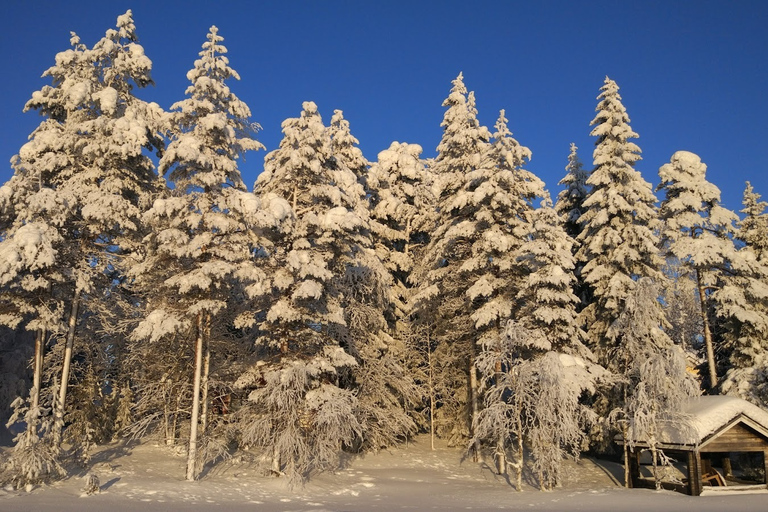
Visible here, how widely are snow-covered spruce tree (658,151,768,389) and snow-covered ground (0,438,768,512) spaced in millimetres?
9676

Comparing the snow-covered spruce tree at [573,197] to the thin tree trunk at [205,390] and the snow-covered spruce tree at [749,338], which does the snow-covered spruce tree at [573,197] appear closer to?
the snow-covered spruce tree at [749,338]

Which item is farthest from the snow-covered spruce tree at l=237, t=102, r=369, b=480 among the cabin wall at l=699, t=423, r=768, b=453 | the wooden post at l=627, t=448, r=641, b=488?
the cabin wall at l=699, t=423, r=768, b=453

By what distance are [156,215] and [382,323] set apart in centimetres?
1140

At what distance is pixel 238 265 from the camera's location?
754 inches

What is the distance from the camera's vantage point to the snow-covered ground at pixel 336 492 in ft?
49.8

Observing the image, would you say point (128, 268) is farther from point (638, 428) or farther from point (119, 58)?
point (638, 428)

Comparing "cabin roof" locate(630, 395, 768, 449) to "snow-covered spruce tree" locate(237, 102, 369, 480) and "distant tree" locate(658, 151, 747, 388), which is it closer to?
"distant tree" locate(658, 151, 747, 388)

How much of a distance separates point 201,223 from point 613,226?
62.4 ft

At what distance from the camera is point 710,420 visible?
1980 cm

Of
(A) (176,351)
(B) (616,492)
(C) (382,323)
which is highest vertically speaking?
(C) (382,323)

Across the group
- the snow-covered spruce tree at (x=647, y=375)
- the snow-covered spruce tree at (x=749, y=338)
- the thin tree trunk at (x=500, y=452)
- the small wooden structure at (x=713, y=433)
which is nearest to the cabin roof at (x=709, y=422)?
the small wooden structure at (x=713, y=433)

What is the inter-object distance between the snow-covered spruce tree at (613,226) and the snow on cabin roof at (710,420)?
4698mm

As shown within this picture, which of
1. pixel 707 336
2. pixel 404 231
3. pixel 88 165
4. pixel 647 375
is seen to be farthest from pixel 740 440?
pixel 88 165

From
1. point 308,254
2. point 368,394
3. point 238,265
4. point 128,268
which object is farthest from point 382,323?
point 128,268
